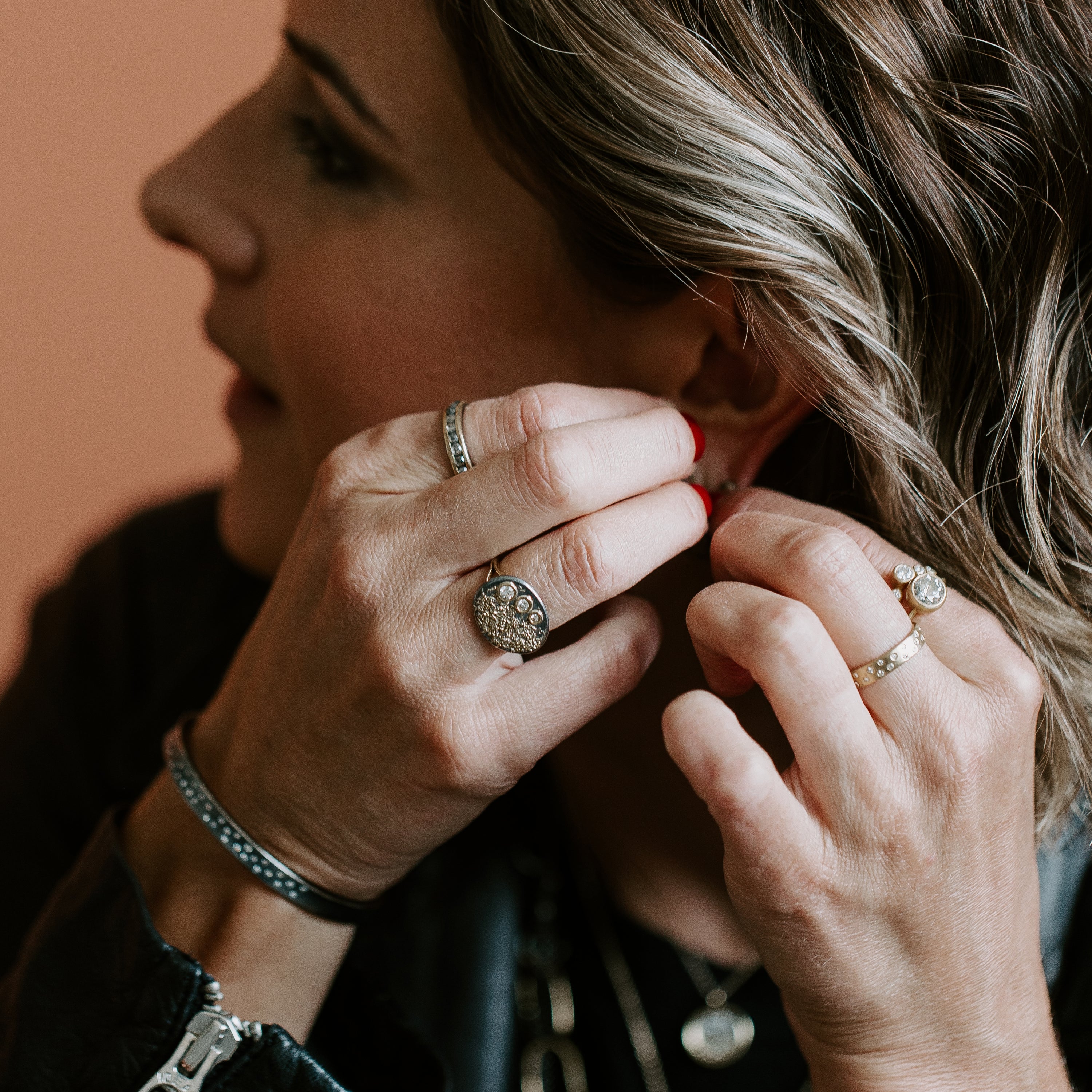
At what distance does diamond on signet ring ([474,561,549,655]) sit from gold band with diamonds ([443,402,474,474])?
0.35 feet

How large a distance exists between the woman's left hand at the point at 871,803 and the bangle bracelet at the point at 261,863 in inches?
15.6

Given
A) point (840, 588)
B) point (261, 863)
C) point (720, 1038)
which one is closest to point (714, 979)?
point (720, 1038)

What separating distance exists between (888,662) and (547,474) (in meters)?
0.27

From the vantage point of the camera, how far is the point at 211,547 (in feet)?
5.16

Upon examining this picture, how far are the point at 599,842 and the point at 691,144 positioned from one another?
2.79 ft

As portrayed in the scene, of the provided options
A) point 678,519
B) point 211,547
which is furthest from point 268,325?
point 211,547

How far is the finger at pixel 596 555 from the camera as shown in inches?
26.6

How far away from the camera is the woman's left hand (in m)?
0.62

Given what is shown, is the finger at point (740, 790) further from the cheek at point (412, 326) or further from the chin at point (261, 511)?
the chin at point (261, 511)

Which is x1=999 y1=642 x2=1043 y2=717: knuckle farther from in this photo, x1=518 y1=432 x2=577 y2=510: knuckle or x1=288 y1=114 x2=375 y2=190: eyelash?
x1=288 y1=114 x2=375 y2=190: eyelash

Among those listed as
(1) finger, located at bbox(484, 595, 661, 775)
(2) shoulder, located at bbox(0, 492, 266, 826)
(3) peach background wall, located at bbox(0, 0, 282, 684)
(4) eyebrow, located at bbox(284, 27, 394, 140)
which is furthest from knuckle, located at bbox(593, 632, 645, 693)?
(3) peach background wall, located at bbox(0, 0, 282, 684)

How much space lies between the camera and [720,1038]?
108cm

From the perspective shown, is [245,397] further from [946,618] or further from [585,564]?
[946,618]

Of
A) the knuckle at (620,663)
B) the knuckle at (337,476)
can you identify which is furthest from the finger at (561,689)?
the knuckle at (337,476)
